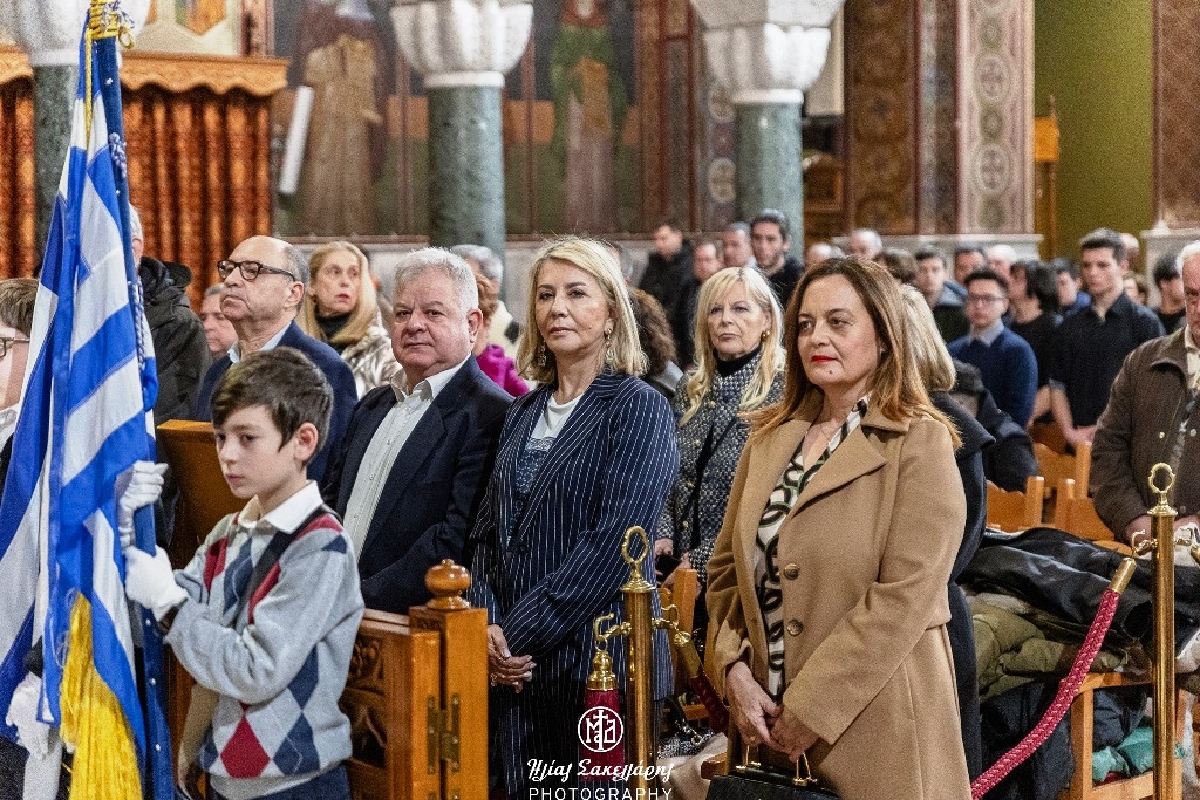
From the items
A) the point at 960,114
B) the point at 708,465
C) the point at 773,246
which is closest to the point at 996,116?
the point at 960,114

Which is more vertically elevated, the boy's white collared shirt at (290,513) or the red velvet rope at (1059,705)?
the boy's white collared shirt at (290,513)

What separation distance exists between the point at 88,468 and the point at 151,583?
0.25 meters

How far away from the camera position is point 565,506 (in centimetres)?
378

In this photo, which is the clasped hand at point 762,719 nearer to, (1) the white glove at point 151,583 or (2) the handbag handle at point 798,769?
(2) the handbag handle at point 798,769

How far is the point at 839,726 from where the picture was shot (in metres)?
3.28

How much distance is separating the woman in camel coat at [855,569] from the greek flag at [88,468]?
1130 millimetres

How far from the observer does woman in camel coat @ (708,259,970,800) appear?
328cm

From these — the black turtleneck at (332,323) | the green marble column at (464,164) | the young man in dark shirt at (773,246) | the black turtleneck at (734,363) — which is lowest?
the black turtleneck at (734,363)

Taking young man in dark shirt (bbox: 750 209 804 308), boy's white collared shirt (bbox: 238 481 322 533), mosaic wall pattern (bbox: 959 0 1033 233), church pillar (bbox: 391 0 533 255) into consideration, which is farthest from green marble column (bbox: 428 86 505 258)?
boy's white collared shirt (bbox: 238 481 322 533)

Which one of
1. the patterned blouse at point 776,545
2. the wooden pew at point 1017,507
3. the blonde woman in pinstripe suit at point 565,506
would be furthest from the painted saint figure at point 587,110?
the patterned blouse at point 776,545

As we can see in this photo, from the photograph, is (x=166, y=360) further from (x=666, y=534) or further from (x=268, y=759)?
(x=268, y=759)

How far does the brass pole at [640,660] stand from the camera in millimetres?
3623

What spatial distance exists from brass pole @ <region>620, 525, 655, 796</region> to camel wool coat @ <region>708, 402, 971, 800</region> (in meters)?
0.37

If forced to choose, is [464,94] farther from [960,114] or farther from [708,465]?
[960,114]
